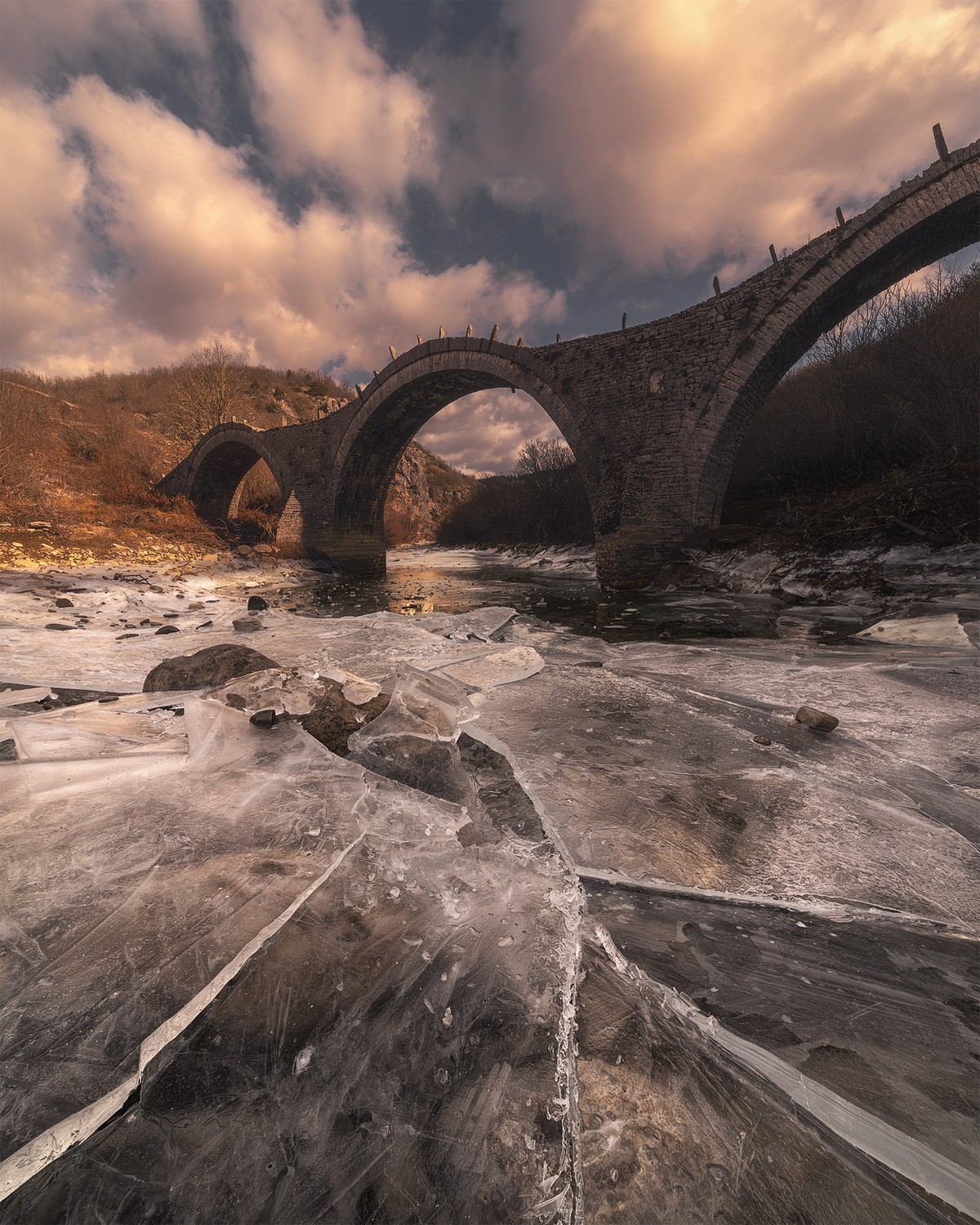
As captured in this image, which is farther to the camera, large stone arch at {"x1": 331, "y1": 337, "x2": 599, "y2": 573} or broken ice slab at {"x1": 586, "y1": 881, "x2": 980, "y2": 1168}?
large stone arch at {"x1": 331, "y1": 337, "x2": 599, "y2": 573}

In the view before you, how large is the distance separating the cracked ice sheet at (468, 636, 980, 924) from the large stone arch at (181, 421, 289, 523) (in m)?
17.4

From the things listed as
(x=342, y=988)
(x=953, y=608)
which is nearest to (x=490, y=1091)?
(x=342, y=988)

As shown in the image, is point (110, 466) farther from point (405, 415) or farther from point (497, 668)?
point (497, 668)

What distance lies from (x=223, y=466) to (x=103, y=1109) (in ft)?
75.9

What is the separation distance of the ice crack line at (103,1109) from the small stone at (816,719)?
8.18ft

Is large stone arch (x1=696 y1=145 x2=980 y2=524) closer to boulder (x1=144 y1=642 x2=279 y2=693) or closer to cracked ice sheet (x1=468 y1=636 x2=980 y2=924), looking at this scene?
cracked ice sheet (x1=468 y1=636 x2=980 y2=924)

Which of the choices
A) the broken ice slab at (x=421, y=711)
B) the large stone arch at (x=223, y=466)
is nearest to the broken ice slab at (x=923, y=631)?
the broken ice slab at (x=421, y=711)

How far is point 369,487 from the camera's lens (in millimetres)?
17094

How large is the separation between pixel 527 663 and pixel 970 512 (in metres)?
6.77

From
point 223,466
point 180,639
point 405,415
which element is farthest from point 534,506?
point 180,639

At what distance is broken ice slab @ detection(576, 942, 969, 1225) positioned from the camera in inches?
25.8

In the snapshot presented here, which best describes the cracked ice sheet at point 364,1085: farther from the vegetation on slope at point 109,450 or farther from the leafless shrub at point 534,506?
the leafless shrub at point 534,506

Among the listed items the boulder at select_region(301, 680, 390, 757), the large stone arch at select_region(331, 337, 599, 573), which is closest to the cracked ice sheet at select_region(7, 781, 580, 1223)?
the boulder at select_region(301, 680, 390, 757)

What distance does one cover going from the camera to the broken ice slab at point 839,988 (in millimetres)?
802
